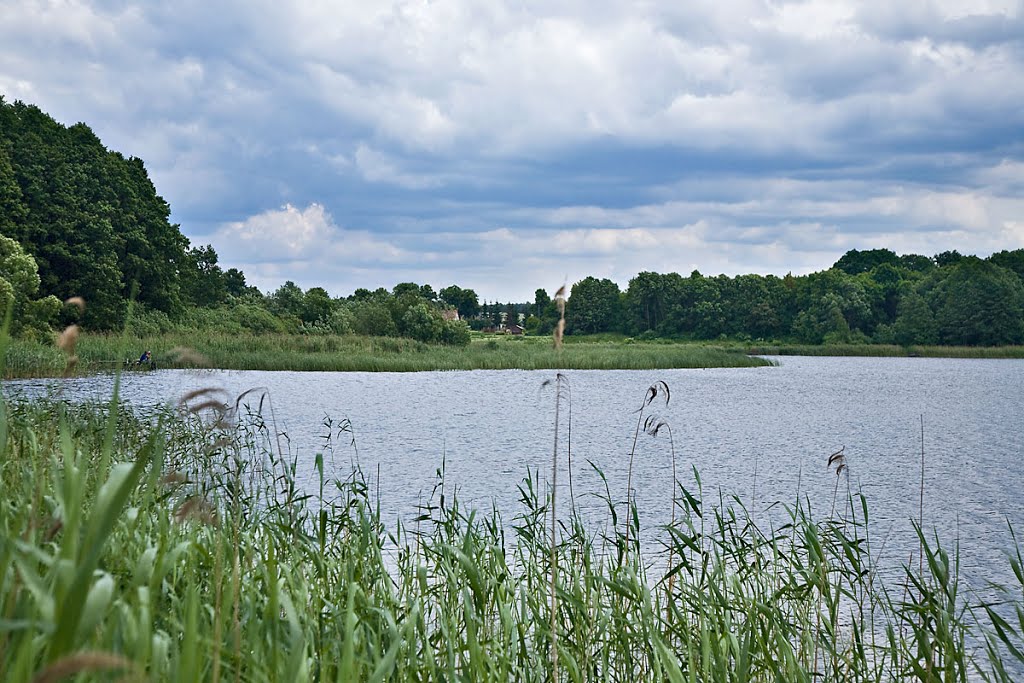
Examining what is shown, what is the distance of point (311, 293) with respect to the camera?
4491 centimetres

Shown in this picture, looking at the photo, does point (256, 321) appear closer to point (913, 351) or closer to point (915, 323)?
point (913, 351)

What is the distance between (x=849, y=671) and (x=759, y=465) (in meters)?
7.23

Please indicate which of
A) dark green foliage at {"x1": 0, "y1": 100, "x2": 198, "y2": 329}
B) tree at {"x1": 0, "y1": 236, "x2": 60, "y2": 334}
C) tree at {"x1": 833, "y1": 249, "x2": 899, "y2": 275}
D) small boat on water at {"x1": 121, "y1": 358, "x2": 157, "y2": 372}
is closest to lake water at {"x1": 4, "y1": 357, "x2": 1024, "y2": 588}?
small boat on water at {"x1": 121, "y1": 358, "x2": 157, "y2": 372}

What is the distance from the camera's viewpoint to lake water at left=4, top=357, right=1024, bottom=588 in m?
7.56

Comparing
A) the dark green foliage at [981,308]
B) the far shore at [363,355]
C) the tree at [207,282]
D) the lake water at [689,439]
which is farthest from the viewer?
the dark green foliage at [981,308]

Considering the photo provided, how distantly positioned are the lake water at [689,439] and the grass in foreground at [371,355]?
56.3 inches

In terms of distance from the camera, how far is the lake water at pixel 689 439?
24.8 ft

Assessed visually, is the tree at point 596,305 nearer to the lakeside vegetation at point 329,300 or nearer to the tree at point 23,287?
the lakeside vegetation at point 329,300

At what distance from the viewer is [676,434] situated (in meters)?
12.8

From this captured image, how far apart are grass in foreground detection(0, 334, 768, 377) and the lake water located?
1430 mm

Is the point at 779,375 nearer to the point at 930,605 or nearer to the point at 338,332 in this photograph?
the point at 338,332

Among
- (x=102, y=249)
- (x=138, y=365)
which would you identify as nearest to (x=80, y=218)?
(x=102, y=249)

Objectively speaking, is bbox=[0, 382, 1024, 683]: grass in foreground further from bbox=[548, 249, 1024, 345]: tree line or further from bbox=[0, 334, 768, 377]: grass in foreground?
bbox=[548, 249, 1024, 345]: tree line

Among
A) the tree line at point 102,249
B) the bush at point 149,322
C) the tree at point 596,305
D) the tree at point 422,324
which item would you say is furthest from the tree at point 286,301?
the tree at point 596,305
